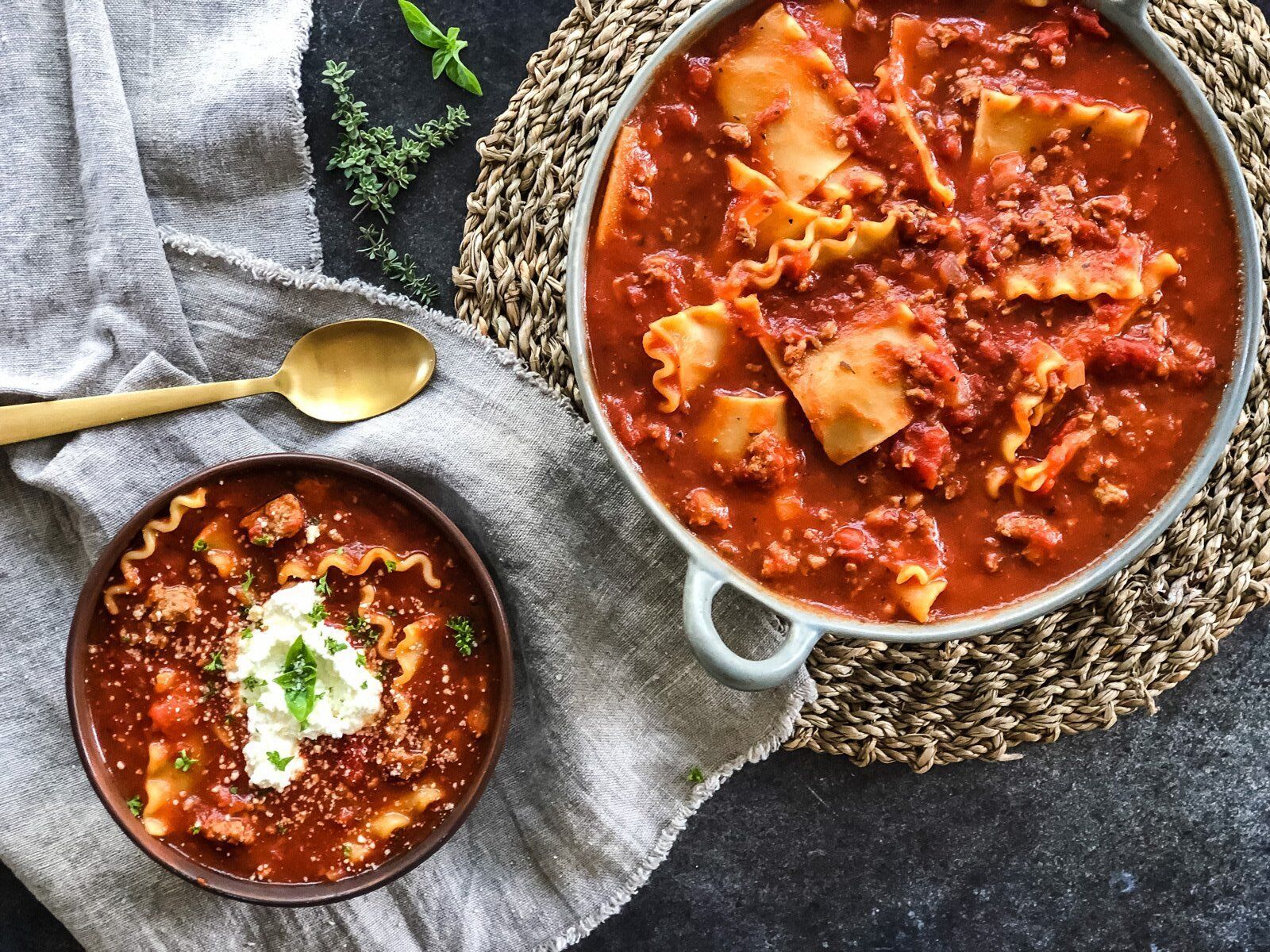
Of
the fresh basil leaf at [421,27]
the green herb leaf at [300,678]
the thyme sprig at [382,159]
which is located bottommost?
the green herb leaf at [300,678]

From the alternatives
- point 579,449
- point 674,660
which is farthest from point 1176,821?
point 579,449

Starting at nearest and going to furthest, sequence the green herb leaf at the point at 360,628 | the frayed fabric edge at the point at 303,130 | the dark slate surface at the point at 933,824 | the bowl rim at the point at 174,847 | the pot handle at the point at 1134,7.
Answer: the pot handle at the point at 1134,7
the bowl rim at the point at 174,847
the green herb leaf at the point at 360,628
the frayed fabric edge at the point at 303,130
the dark slate surface at the point at 933,824

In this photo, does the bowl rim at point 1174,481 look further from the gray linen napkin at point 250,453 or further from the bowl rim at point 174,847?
the bowl rim at point 174,847

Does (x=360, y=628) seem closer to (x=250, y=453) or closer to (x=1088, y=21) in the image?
(x=250, y=453)

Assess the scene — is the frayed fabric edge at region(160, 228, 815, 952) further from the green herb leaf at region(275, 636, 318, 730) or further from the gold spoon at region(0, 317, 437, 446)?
the green herb leaf at region(275, 636, 318, 730)

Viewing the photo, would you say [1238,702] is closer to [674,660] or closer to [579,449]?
[674,660]

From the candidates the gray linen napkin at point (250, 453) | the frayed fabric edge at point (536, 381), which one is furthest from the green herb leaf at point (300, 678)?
the frayed fabric edge at point (536, 381)

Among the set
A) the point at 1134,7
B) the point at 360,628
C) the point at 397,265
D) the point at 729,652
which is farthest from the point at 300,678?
the point at 1134,7

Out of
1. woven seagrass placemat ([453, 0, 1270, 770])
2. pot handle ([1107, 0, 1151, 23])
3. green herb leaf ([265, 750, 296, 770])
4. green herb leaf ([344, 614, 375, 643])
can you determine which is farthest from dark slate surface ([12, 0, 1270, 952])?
pot handle ([1107, 0, 1151, 23])
